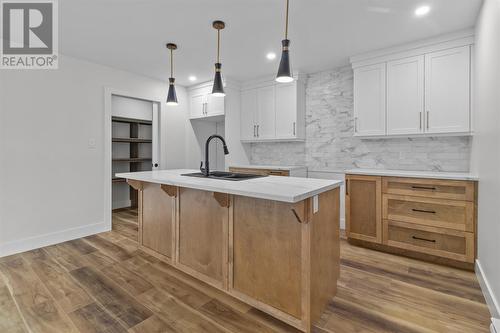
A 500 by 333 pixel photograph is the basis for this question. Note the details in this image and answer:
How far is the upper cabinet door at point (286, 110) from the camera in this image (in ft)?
13.3

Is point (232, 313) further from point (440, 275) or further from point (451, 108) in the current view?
point (451, 108)

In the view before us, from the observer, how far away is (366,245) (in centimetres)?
311

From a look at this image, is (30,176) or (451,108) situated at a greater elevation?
(451,108)

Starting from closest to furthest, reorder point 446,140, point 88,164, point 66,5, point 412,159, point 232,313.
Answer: point 232,313 → point 66,5 → point 446,140 → point 412,159 → point 88,164

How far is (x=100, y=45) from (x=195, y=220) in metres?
2.60

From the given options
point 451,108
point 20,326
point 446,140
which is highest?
point 451,108

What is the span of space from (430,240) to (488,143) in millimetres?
1194

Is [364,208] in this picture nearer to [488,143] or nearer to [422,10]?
[488,143]

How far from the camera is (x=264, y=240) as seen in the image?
1799 millimetres

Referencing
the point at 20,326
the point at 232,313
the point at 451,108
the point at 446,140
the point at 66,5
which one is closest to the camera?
the point at 20,326

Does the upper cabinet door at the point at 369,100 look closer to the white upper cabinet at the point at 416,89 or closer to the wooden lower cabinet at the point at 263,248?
the white upper cabinet at the point at 416,89

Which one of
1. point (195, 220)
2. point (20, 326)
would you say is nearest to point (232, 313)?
point (195, 220)

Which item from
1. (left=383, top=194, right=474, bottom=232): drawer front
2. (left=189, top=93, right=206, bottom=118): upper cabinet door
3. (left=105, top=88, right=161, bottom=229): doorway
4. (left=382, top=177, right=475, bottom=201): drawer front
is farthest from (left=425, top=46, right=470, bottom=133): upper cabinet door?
(left=105, top=88, right=161, bottom=229): doorway

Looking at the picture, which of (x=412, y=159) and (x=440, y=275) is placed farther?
(x=412, y=159)
